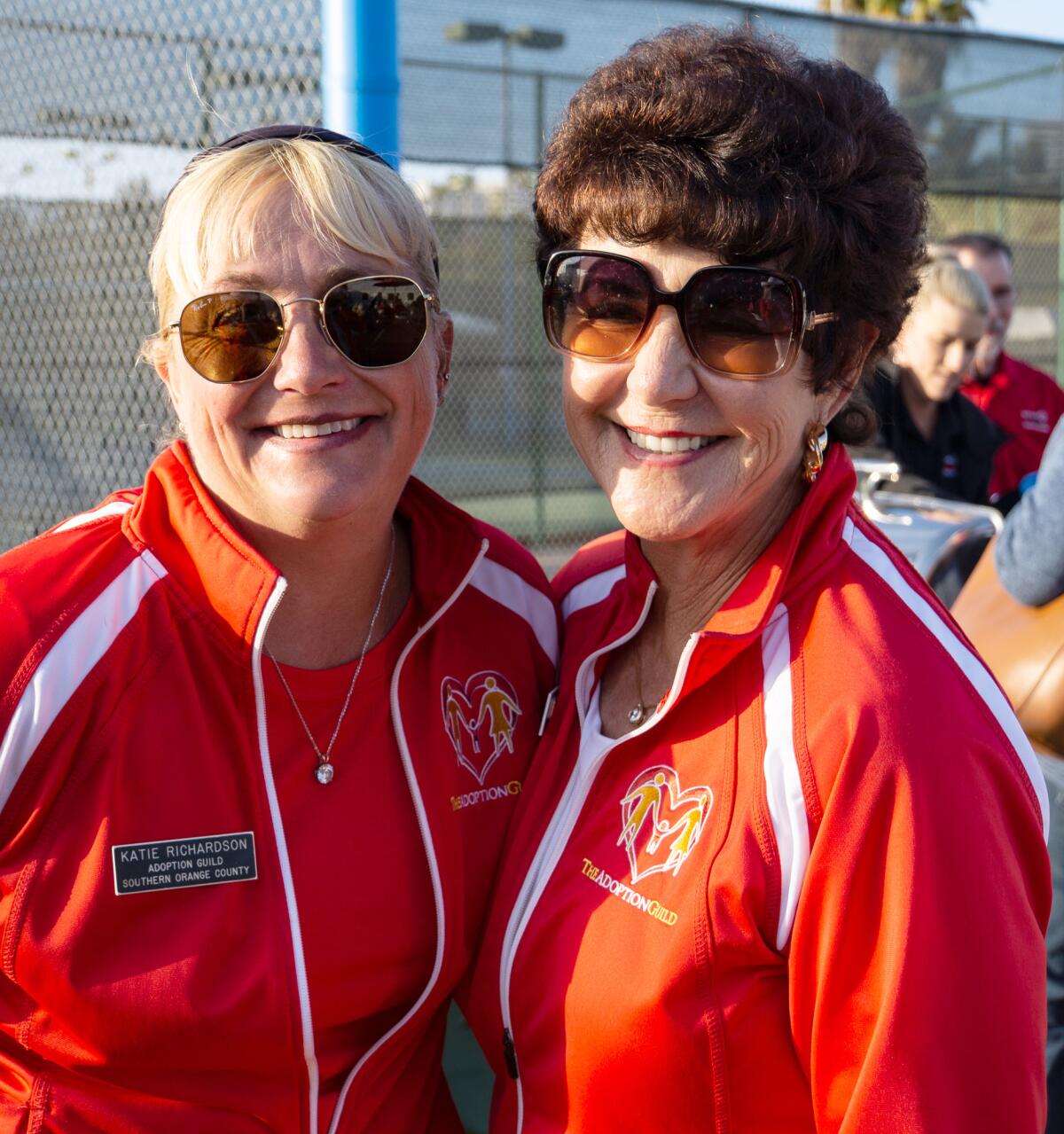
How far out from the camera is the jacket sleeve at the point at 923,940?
1.59 metres

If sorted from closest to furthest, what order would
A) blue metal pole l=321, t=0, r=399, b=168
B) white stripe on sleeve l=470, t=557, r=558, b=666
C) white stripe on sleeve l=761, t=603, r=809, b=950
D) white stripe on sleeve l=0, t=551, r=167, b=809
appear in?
white stripe on sleeve l=761, t=603, r=809, b=950 < white stripe on sleeve l=0, t=551, r=167, b=809 < white stripe on sleeve l=470, t=557, r=558, b=666 < blue metal pole l=321, t=0, r=399, b=168

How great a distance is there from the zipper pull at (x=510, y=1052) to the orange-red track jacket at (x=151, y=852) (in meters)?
0.15

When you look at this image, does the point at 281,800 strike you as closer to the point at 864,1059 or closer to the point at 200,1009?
the point at 200,1009

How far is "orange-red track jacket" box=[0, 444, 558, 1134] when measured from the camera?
1.85 meters

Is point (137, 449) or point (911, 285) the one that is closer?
point (911, 285)

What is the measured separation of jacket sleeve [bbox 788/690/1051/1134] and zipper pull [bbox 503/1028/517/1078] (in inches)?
21.4

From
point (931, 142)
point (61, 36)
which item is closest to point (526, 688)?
point (61, 36)

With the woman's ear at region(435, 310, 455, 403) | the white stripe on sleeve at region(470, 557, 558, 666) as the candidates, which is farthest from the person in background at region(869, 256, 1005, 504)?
the woman's ear at region(435, 310, 455, 403)

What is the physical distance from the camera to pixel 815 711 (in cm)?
173

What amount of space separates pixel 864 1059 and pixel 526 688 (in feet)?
3.30

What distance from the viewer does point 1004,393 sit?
595 cm

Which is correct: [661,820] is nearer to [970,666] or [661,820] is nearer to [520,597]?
[970,666]

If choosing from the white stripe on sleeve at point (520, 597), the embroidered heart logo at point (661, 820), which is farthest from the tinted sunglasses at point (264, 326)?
the embroidered heart logo at point (661, 820)

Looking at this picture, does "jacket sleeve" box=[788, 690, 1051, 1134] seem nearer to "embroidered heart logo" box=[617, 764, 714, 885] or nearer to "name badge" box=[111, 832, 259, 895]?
"embroidered heart logo" box=[617, 764, 714, 885]
